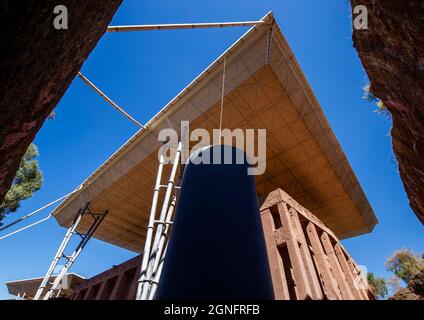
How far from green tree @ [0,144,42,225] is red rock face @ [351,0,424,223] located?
737 inches

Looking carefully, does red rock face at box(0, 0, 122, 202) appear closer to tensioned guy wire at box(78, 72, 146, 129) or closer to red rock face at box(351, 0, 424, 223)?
red rock face at box(351, 0, 424, 223)

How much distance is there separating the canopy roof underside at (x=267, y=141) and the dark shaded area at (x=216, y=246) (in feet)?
28.7

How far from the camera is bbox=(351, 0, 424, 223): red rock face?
271 centimetres

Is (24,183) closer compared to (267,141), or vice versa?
(267,141)

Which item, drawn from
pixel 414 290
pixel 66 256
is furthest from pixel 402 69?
pixel 66 256

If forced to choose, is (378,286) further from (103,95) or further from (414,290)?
(103,95)

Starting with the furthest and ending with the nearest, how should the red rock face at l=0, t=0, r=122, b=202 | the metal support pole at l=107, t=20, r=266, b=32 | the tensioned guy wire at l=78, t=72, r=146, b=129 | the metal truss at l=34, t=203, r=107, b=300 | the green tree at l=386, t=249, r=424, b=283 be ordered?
the green tree at l=386, t=249, r=424, b=283 → the metal truss at l=34, t=203, r=107, b=300 → the tensioned guy wire at l=78, t=72, r=146, b=129 → the metal support pole at l=107, t=20, r=266, b=32 → the red rock face at l=0, t=0, r=122, b=202

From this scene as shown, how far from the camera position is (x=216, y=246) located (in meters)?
1.70

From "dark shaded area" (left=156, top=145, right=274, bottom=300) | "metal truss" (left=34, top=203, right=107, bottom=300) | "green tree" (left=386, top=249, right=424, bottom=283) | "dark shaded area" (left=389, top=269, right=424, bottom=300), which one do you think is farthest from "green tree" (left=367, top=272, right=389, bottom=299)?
"dark shaded area" (left=156, top=145, right=274, bottom=300)

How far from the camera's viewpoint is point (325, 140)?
13.3 meters

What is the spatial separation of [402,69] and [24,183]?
1981 centimetres

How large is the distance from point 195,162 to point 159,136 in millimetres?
11084
